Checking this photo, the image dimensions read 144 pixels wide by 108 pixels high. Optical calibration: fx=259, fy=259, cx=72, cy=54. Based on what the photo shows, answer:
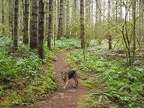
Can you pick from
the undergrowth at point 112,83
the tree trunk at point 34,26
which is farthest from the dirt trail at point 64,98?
the tree trunk at point 34,26

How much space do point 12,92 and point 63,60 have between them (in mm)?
8858

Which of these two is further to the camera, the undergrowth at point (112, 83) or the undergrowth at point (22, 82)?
the undergrowth at point (112, 83)

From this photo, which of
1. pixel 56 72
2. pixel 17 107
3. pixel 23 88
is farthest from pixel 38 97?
pixel 56 72

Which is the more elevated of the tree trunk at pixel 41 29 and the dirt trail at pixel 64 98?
the tree trunk at pixel 41 29

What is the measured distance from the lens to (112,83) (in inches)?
470

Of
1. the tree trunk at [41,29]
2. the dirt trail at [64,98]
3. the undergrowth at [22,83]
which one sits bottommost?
the dirt trail at [64,98]

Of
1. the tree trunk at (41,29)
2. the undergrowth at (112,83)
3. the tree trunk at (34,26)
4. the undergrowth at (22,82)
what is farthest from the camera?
the tree trunk at (34,26)

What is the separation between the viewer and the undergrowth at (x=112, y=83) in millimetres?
9545

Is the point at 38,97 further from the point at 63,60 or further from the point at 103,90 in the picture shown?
the point at 63,60

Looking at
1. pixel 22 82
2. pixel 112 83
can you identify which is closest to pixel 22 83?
pixel 22 82

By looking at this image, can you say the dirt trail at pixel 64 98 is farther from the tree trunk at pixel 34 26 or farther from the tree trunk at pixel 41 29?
the tree trunk at pixel 34 26

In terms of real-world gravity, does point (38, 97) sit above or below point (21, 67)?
below

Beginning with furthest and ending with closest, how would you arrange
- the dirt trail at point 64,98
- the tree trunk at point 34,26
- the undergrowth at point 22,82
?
the tree trunk at point 34,26, the dirt trail at point 64,98, the undergrowth at point 22,82

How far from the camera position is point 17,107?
26.7 ft
